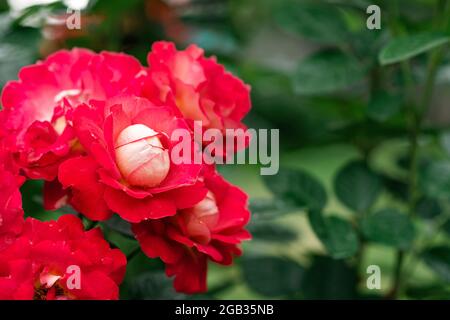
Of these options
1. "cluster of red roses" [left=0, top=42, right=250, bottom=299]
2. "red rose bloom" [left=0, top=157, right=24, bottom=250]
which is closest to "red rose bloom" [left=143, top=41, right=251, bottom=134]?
"cluster of red roses" [left=0, top=42, right=250, bottom=299]

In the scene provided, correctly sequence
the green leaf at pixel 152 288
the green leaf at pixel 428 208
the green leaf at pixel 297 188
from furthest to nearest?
the green leaf at pixel 428 208
the green leaf at pixel 297 188
the green leaf at pixel 152 288

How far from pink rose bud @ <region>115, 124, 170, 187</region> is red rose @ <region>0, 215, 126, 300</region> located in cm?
4

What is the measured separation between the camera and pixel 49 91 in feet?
1.38

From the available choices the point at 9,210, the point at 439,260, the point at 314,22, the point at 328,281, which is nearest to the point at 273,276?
the point at 328,281

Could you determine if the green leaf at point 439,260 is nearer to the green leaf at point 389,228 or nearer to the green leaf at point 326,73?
the green leaf at point 389,228

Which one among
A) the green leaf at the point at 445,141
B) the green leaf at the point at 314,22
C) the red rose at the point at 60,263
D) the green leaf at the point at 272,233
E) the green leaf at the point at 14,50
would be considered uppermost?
the green leaf at the point at 314,22

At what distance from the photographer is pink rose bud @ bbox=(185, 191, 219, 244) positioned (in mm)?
379

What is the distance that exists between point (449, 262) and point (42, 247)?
1.39 feet

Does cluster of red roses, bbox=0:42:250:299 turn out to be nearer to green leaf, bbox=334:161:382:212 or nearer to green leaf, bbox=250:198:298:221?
green leaf, bbox=250:198:298:221

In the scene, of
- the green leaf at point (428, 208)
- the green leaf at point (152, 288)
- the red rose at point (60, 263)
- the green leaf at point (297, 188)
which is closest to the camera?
the red rose at point (60, 263)

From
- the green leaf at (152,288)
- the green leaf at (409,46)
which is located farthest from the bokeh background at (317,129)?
the green leaf at (409,46)

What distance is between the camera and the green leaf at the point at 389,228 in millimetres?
553

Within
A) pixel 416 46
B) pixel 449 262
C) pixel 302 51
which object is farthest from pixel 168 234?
pixel 302 51

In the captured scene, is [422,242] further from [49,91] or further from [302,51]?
[302,51]
